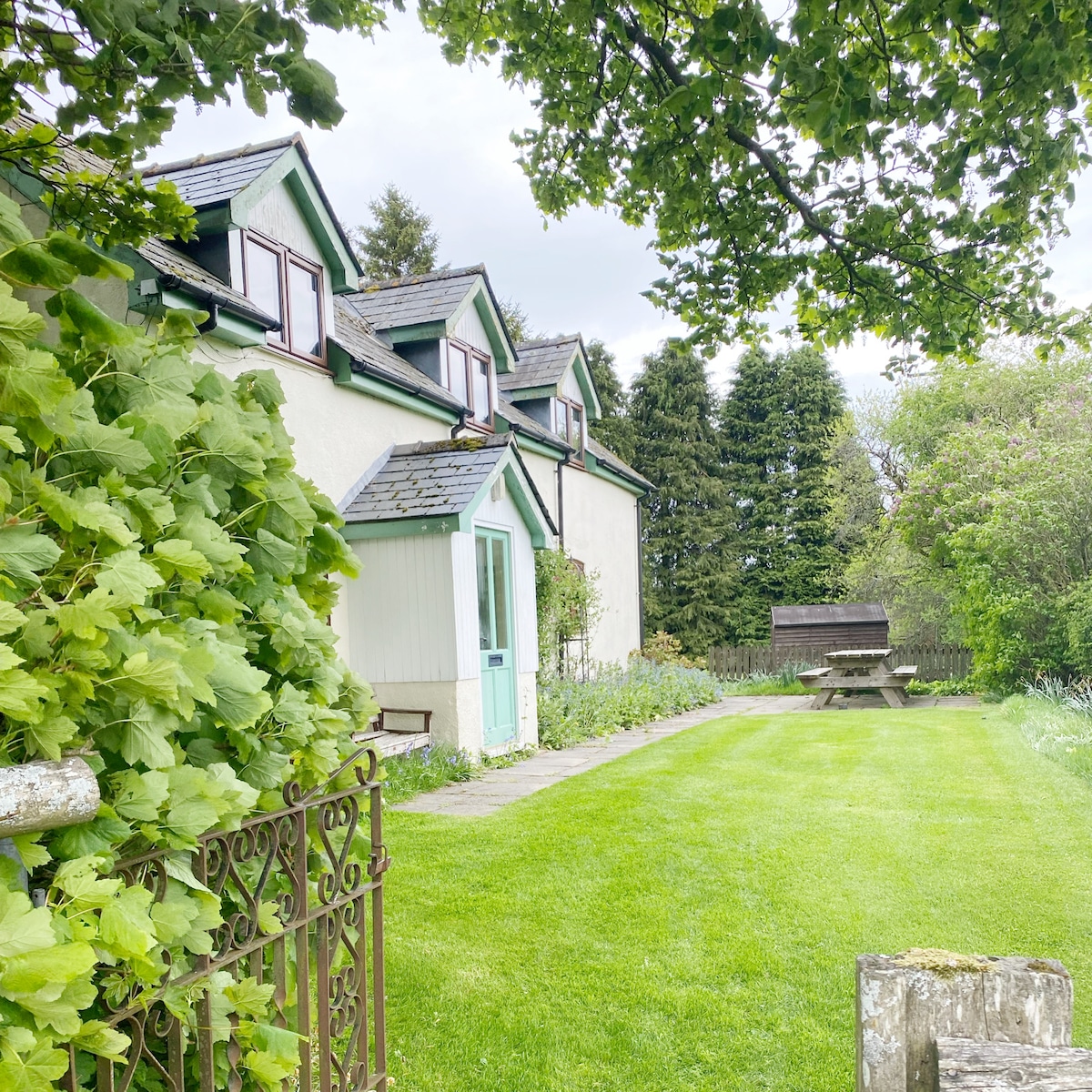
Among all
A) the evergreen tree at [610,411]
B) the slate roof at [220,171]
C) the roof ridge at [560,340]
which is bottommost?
the slate roof at [220,171]

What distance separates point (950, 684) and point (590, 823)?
13914 mm

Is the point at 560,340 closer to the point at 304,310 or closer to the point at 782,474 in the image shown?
the point at 304,310

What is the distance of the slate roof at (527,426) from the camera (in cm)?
1441

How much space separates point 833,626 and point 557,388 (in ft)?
34.8

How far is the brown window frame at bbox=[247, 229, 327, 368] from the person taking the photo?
859 centimetres

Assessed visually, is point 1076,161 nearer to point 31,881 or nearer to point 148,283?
point 31,881

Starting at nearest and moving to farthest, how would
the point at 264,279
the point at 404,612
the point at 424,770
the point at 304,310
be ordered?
the point at 424,770
the point at 264,279
the point at 304,310
the point at 404,612

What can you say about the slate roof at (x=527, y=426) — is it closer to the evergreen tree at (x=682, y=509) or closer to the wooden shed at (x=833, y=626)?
the wooden shed at (x=833, y=626)

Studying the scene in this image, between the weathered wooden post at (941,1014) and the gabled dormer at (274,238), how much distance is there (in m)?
7.69

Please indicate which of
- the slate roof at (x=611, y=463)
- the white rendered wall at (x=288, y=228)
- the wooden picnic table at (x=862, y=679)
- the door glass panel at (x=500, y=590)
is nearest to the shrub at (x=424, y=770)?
the door glass panel at (x=500, y=590)

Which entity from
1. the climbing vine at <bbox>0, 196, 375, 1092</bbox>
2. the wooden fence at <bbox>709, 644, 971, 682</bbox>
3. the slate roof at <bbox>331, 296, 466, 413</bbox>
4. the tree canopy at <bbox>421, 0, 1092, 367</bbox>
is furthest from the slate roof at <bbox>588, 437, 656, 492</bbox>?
the climbing vine at <bbox>0, 196, 375, 1092</bbox>

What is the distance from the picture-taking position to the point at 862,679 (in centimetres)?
1545

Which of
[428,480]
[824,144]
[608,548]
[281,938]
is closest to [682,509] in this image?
[608,548]

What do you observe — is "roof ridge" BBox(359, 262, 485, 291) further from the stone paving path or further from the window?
the stone paving path
